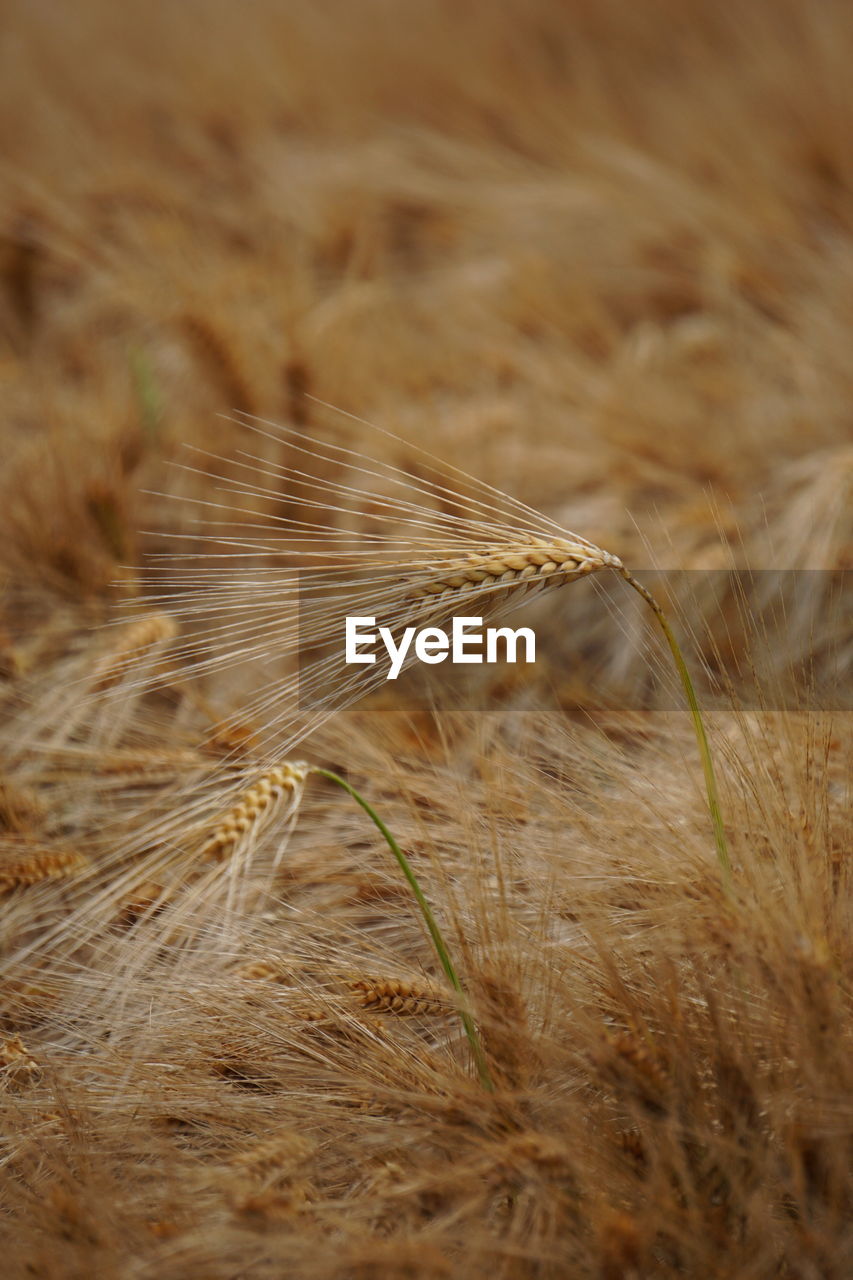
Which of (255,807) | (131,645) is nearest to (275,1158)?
(255,807)

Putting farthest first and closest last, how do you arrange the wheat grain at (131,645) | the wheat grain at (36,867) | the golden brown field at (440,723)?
the wheat grain at (131,645) → the wheat grain at (36,867) → the golden brown field at (440,723)

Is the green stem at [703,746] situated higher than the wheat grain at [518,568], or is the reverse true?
the wheat grain at [518,568]

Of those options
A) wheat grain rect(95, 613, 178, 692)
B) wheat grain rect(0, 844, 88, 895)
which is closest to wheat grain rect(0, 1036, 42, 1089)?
wheat grain rect(0, 844, 88, 895)

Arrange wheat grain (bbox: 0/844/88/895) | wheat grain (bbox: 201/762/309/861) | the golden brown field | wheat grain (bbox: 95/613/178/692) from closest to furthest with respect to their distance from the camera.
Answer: the golden brown field
wheat grain (bbox: 201/762/309/861)
wheat grain (bbox: 0/844/88/895)
wheat grain (bbox: 95/613/178/692)

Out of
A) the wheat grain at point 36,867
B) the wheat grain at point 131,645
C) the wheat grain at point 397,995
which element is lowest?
the wheat grain at point 397,995

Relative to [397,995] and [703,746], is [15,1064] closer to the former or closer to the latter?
[397,995]

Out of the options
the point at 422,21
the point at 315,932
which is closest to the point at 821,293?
the point at 315,932

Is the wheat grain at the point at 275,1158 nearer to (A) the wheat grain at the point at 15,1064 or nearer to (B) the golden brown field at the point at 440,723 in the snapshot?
(B) the golden brown field at the point at 440,723

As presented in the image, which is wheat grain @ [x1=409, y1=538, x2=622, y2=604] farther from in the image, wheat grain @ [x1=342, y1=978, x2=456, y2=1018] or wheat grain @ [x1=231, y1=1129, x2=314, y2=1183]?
wheat grain @ [x1=231, y1=1129, x2=314, y2=1183]

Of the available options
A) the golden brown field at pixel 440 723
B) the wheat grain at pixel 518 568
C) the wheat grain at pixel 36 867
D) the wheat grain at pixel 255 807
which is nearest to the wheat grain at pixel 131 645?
the golden brown field at pixel 440 723

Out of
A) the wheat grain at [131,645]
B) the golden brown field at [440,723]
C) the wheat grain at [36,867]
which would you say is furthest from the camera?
the wheat grain at [131,645]
